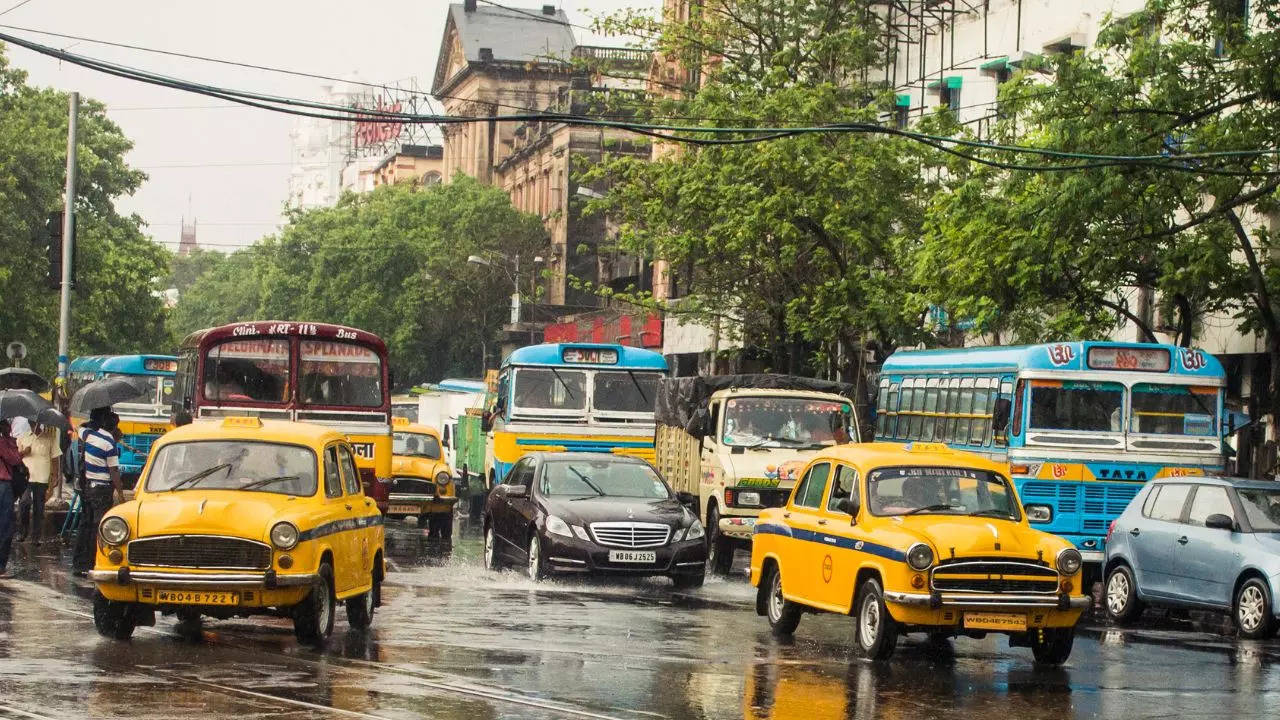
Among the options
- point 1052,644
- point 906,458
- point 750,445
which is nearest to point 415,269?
point 750,445

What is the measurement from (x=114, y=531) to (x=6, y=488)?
6.76 m

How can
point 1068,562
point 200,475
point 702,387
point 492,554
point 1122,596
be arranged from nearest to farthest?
point 1068,562
point 200,475
point 1122,596
point 492,554
point 702,387

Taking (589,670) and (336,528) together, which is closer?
(589,670)

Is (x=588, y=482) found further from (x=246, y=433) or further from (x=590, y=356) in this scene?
(x=590, y=356)

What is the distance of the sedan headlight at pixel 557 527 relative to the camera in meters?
22.0

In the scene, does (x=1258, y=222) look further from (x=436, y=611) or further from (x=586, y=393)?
(x=436, y=611)

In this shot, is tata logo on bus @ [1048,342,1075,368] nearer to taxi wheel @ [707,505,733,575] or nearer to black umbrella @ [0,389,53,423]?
taxi wheel @ [707,505,733,575]

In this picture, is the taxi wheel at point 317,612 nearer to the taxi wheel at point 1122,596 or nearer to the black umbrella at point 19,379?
the taxi wheel at point 1122,596

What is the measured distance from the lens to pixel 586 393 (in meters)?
31.3

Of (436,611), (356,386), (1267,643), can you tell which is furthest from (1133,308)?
(436,611)

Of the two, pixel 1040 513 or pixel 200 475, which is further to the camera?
pixel 1040 513

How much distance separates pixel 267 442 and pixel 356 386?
34.9ft

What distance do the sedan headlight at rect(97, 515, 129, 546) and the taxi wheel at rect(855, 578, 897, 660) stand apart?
18.6 feet

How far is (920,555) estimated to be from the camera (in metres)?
15.0
